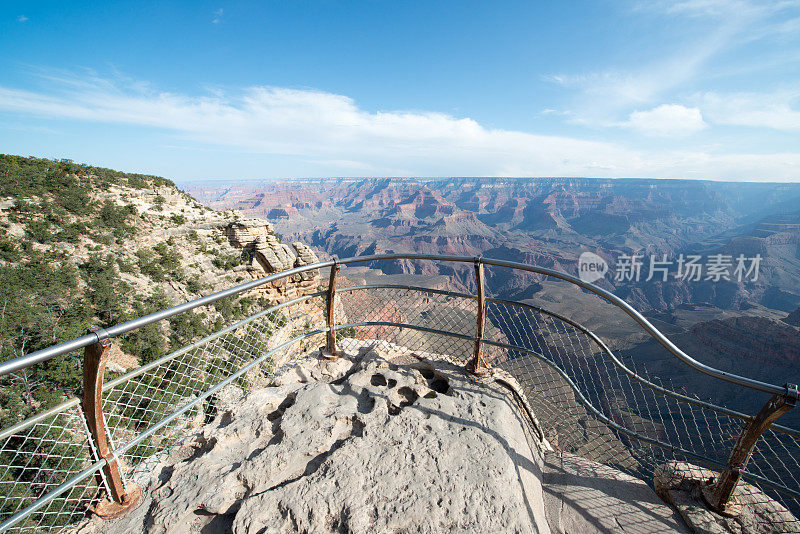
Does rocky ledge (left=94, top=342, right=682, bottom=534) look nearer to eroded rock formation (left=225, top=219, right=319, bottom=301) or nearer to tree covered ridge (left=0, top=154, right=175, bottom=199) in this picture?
eroded rock formation (left=225, top=219, right=319, bottom=301)

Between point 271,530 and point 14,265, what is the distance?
Result: 789 inches

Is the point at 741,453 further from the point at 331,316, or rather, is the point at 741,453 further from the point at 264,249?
the point at 264,249

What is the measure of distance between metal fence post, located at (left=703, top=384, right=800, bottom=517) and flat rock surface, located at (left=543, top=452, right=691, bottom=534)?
12.3 inches

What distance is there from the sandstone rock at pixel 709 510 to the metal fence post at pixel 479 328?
1.66 metres

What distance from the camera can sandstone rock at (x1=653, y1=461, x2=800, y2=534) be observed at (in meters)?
2.31

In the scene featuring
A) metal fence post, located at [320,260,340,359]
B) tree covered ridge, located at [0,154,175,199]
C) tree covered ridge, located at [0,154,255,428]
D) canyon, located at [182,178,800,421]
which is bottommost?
canyon, located at [182,178,800,421]

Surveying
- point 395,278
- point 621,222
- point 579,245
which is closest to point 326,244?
point 395,278

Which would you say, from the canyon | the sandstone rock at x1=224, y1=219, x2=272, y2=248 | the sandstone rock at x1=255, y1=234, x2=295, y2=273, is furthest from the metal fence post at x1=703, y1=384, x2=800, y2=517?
the sandstone rock at x1=224, y1=219, x2=272, y2=248

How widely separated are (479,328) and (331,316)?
168cm

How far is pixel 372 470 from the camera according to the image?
232cm

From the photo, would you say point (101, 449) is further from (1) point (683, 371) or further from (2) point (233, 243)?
(1) point (683, 371)

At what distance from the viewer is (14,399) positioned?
9195 millimetres

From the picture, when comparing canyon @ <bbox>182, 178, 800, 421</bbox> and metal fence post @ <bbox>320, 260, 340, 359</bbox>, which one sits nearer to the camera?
metal fence post @ <bbox>320, 260, 340, 359</bbox>

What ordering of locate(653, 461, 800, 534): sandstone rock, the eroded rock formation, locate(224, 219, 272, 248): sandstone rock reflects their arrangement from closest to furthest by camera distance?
locate(653, 461, 800, 534): sandstone rock → the eroded rock formation → locate(224, 219, 272, 248): sandstone rock
